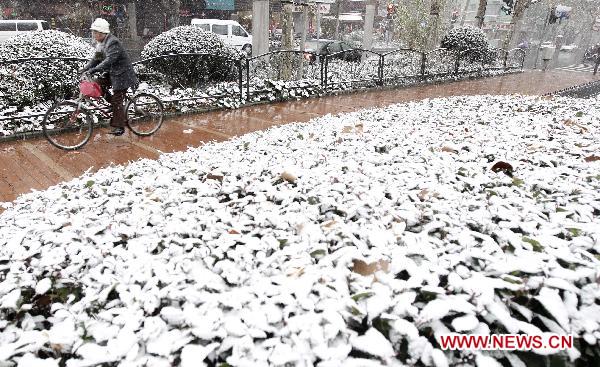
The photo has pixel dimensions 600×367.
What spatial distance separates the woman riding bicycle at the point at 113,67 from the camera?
19.5ft

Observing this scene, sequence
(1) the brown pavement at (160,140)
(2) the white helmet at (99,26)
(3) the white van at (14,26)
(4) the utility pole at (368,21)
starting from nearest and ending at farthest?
(1) the brown pavement at (160,140)
(2) the white helmet at (99,26)
(4) the utility pole at (368,21)
(3) the white van at (14,26)

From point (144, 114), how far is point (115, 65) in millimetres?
1072

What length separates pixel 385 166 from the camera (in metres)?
4.02

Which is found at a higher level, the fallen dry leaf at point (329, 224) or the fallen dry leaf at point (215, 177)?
the fallen dry leaf at point (329, 224)

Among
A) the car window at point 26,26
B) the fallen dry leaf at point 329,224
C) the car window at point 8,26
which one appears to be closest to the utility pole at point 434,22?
the fallen dry leaf at point 329,224

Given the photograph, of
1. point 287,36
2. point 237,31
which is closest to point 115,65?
point 287,36

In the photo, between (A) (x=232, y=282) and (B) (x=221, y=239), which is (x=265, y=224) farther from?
(A) (x=232, y=282)

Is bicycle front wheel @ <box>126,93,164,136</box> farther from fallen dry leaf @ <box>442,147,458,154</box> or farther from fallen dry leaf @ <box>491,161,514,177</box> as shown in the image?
fallen dry leaf @ <box>491,161,514,177</box>

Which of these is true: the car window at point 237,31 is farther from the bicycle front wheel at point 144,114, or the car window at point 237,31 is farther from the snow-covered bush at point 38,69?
the bicycle front wheel at point 144,114

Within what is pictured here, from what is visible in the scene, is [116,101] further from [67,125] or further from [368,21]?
[368,21]

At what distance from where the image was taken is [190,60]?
9.50 metres

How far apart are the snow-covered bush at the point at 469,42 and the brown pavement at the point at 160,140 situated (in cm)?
512

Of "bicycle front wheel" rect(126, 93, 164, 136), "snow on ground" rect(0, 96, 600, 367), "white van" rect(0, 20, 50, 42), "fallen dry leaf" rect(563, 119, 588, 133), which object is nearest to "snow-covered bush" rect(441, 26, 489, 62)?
"fallen dry leaf" rect(563, 119, 588, 133)

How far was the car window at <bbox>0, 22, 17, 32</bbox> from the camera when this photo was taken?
2128 cm
